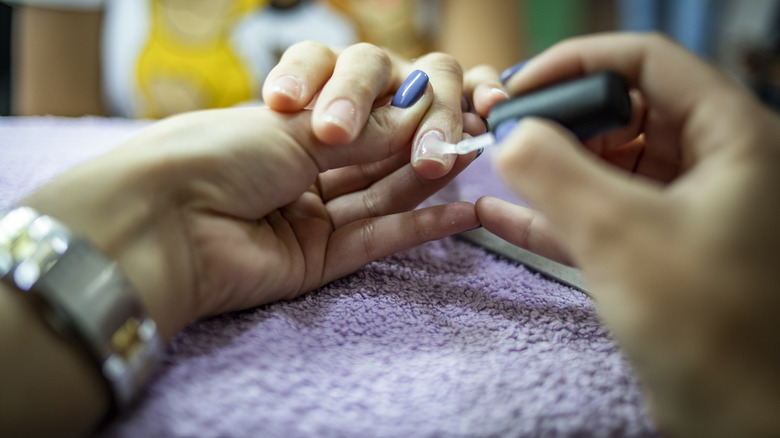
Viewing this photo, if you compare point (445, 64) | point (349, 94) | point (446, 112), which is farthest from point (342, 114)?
point (445, 64)

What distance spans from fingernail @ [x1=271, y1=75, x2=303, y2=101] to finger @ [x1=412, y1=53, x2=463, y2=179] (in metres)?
0.12

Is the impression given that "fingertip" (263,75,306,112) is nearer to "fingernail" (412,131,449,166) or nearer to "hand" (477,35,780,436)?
"fingernail" (412,131,449,166)

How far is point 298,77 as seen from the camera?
19.0 inches

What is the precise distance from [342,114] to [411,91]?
0.34 feet

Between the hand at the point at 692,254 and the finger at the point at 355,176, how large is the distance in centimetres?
30

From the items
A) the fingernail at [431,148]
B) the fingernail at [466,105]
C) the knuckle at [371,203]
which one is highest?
the fingernail at [466,105]

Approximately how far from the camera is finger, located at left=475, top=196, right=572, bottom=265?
19.7 inches

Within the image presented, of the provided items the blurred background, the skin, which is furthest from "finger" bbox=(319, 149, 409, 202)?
the blurred background

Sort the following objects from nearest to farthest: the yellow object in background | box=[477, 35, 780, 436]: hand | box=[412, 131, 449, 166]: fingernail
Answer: box=[477, 35, 780, 436]: hand
box=[412, 131, 449, 166]: fingernail
the yellow object in background

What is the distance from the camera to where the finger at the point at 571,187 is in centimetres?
29

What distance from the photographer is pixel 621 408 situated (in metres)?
0.33

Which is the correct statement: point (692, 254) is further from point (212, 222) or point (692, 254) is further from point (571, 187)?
point (212, 222)

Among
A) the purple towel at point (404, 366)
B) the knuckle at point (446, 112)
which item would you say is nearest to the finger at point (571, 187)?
the purple towel at point (404, 366)

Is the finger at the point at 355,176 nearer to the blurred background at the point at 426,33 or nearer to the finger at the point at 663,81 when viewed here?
the finger at the point at 663,81
